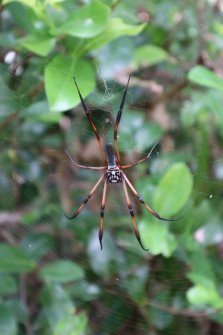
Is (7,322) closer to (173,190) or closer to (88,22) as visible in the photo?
(173,190)

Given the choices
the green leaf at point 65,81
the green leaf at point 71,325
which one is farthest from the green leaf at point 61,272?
the green leaf at point 65,81

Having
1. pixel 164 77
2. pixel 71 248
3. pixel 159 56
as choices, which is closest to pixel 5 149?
pixel 71 248

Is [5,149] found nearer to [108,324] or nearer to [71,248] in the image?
[71,248]

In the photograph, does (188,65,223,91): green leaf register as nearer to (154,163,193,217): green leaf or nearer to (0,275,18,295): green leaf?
(154,163,193,217): green leaf

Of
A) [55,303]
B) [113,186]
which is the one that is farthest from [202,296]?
[113,186]

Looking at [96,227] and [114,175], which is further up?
[114,175]

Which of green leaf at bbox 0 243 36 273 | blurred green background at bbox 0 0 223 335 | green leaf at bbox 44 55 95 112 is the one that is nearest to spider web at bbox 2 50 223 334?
blurred green background at bbox 0 0 223 335

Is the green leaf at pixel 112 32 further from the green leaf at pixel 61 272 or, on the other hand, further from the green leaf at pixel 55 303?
the green leaf at pixel 55 303

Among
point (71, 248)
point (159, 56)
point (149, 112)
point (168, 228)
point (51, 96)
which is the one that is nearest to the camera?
point (51, 96)
